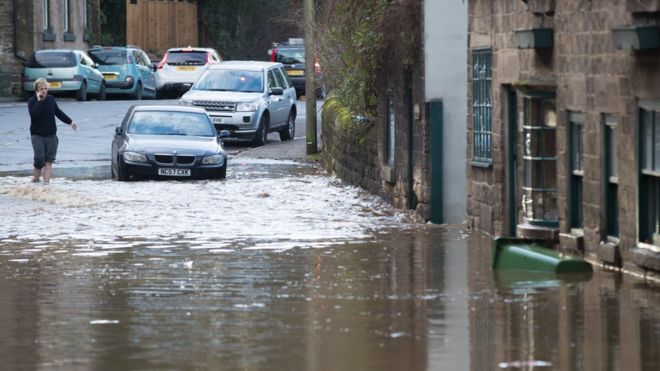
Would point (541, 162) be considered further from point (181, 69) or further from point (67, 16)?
point (67, 16)

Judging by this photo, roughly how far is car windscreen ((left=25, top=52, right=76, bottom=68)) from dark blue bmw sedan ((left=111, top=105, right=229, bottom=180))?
19.5 meters

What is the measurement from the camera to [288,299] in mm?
13891

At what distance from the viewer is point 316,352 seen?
1120cm

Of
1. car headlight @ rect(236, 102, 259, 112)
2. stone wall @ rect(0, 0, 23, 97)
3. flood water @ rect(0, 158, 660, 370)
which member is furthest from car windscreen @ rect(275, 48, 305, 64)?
flood water @ rect(0, 158, 660, 370)

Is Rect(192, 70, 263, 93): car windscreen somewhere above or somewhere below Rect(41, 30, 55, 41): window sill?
below

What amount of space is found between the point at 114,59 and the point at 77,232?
33543 millimetres

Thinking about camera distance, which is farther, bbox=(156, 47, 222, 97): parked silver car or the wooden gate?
the wooden gate

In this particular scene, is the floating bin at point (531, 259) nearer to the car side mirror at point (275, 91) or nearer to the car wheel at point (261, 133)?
the car side mirror at point (275, 91)

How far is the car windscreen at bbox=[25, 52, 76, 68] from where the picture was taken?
1912 inches

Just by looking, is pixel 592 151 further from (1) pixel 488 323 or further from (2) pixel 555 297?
(1) pixel 488 323

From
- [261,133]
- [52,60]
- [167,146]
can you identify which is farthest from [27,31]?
[167,146]

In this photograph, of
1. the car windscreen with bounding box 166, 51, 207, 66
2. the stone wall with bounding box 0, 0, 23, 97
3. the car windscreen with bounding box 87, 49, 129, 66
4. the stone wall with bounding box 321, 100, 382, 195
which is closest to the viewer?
the stone wall with bounding box 321, 100, 382, 195

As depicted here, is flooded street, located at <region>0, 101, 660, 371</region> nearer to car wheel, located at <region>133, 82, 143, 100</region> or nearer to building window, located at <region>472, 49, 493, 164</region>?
building window, located at <region>472, 49, 493, 164</region>

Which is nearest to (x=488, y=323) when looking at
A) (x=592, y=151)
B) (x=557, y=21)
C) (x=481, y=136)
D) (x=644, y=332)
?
(x=644, y=332)
